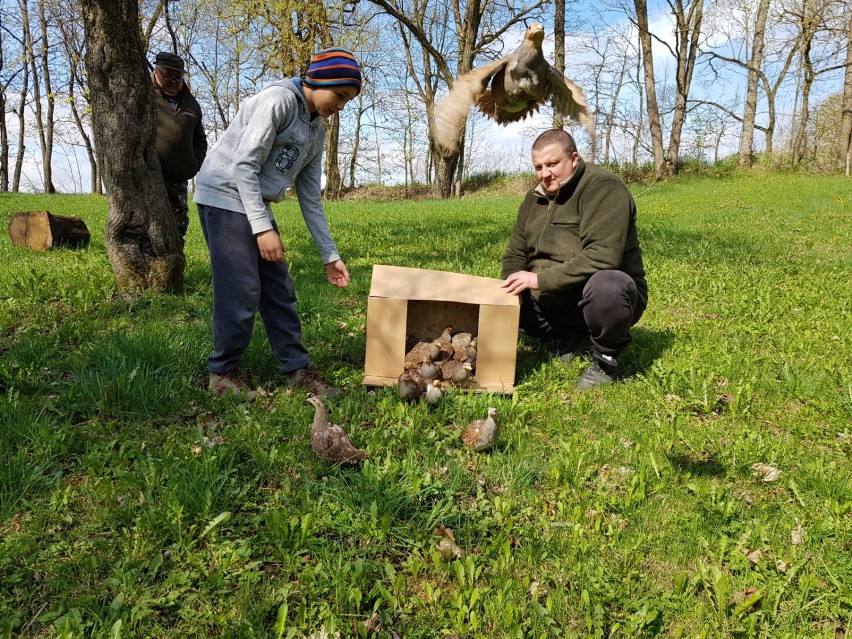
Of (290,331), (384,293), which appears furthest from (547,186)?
(290,331)

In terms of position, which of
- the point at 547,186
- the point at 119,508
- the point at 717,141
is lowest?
the point at 119,508

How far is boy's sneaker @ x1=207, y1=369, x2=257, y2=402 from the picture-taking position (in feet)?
10.8

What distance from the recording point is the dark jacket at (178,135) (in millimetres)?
5570

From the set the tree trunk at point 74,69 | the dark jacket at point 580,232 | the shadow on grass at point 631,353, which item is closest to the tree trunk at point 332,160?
the tree trunk at point 74,69

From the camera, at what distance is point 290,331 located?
11.6 feet

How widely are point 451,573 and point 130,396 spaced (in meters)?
1.99

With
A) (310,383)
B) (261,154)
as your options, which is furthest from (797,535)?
(261,154)

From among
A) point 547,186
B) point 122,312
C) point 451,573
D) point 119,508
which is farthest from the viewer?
point 122,312

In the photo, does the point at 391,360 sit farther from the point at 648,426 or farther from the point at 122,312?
the point at 122,312

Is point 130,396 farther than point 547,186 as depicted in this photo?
No

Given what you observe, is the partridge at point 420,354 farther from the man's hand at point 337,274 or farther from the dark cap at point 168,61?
the dark cap at point 168,61

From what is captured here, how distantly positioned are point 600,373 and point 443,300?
113cm

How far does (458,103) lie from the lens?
9.16 ft

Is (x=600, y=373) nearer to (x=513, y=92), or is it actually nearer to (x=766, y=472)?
(x=766, y=472)
